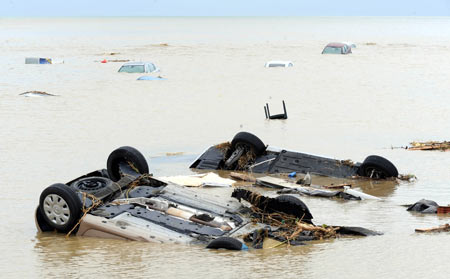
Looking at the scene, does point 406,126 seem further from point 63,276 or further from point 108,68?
point 108,68

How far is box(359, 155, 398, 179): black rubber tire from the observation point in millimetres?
13836

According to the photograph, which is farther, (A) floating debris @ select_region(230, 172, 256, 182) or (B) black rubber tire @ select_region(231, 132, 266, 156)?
(B) black rubber tire @ select_region(231, 132, 266, 156)

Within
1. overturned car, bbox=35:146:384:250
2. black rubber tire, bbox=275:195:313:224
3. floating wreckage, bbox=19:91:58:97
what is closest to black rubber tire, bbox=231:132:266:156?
overturned car, bbox=35:146:384:250

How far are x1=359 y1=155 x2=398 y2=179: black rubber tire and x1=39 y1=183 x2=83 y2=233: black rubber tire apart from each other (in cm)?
625

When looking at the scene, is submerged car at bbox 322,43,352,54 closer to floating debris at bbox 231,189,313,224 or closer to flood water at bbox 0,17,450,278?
flood water at bbox 0,17,450,278

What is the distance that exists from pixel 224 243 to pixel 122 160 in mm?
3367

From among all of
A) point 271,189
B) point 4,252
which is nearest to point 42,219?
point 4,252

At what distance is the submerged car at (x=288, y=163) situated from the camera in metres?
13.9

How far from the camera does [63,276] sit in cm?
907

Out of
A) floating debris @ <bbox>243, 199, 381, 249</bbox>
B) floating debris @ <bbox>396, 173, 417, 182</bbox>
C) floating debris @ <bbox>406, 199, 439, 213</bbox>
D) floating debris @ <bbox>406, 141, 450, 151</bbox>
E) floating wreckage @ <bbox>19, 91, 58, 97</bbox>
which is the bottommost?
floating debris @ <bbox>406, 141, 450, 151</bbox>

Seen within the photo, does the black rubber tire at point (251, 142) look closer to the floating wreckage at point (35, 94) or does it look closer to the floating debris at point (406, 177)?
the floating debris at point (406, 177)

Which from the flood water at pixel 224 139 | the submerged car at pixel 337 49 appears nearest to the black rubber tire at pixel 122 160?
the flood water at pixel 224 139

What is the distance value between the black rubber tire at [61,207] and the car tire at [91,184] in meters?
0.48

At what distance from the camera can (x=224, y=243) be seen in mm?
8938
